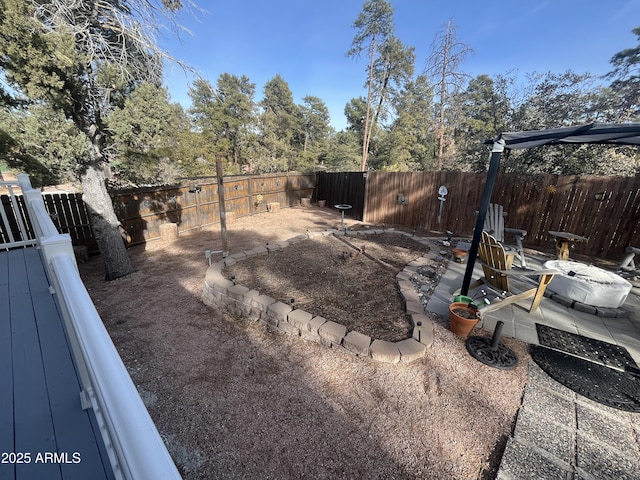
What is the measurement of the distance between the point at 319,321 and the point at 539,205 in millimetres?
6030

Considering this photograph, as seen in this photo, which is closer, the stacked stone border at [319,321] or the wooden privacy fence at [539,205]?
the stacked stone border at [319,321]

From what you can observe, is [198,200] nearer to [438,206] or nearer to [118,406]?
[438,206]

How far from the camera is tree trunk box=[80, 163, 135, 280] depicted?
477 cm

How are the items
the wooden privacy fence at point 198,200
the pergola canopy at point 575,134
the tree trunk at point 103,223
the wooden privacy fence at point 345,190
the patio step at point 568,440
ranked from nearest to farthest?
the patio step at point 568,440 → the pergola canopy at point 575,134 → the tree trunk at point 103,223 → the wooden privacy fence at point 198,200 → the wooden privacy fence at point 345,190

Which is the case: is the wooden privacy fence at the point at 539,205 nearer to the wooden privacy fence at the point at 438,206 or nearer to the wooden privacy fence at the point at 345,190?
the wooden privacy fence at the point at 438,206

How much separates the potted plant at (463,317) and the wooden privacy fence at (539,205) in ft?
14.5

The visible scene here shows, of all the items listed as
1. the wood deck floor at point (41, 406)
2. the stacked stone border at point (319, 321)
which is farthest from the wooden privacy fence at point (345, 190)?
the wood deck floor at point (41, 406)

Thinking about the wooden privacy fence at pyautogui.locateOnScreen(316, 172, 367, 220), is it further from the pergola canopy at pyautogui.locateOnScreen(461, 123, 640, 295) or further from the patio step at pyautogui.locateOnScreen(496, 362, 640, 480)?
the patio step at pyautogui.locateOnScreen(496, 362, 640, 480)

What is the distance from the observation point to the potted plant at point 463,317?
279cm

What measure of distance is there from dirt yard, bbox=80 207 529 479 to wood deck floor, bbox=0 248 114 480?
32.6 inches

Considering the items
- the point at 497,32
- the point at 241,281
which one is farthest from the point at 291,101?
the point at 241,281

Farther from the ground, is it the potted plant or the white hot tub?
the white hot tub

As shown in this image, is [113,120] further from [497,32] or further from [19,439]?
[497,32]

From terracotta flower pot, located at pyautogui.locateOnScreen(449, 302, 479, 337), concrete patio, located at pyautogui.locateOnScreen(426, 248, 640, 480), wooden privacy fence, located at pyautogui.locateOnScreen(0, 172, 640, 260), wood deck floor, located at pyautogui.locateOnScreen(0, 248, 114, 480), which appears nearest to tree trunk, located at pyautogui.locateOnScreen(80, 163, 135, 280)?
wooden privacy fence, located at pyautogui.locateOnScreen(0, 172, 640, 260)
